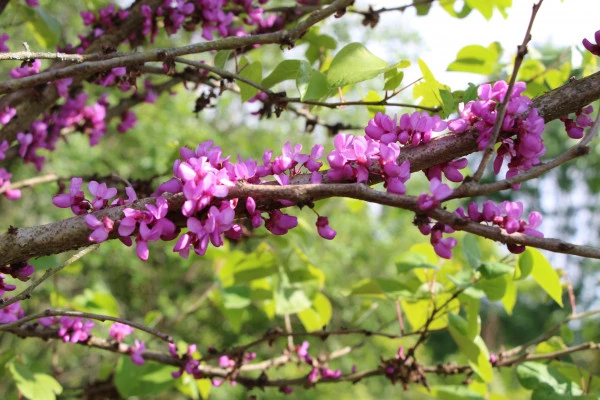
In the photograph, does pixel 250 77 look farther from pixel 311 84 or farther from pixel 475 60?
pixel 475 60

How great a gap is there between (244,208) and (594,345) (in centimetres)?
167

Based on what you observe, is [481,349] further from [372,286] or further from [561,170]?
[561,170]

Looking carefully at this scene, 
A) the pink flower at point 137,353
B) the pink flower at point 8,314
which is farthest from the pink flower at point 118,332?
the pink flower at point 8,314

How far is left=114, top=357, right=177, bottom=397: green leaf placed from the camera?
235 cm

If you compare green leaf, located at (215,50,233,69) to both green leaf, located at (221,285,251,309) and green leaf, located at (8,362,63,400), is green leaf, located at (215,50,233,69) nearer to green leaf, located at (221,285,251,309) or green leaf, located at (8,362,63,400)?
green leaf, located at (221,285,251,309)

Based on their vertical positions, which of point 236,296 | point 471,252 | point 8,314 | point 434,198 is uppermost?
point 434,198

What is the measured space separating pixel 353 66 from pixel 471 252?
2.93ft

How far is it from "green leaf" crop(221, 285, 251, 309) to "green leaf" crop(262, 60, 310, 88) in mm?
1110

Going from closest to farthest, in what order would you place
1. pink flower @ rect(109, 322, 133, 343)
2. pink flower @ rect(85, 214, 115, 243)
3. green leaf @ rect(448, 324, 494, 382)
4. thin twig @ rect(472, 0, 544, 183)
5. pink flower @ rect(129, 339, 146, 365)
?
thin twig @ rect(472, 0, 544, 183) → pink flower @ rect(85, 214, 115, 243) → green leaf @ rect(448, 324, 494, 382) → pink flower @ rect(129, 339, 146, 365) → pink flower @ rect(109, 322, 133, 343)

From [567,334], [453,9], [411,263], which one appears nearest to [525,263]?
[411,263]

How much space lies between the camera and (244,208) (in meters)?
1.19

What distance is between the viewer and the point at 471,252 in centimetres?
207

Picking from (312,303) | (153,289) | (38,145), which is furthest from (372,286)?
(153,289)

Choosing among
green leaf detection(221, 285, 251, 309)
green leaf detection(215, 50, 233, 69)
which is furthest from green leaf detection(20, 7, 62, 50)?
green leaf detection(221, 285, 251, 309)
